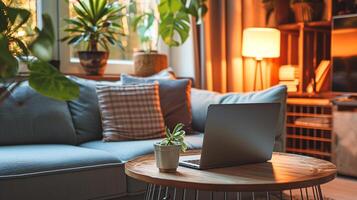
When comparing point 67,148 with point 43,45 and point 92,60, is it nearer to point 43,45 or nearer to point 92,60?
point 92,60

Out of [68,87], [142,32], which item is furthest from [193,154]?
[142,32]

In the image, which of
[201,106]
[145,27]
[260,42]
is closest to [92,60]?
[145,27]

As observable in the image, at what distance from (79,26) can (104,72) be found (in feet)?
1.44

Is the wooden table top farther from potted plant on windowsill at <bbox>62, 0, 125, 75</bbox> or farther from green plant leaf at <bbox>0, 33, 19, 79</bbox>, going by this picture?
potted plant on windowsill at <bbox>62, 0, 125, 75</bbox>

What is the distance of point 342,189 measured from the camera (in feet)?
9.97

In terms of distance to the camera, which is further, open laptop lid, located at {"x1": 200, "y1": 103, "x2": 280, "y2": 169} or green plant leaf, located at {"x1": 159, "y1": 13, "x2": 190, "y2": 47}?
green plant leaf, located at {"x1": 159, "y1": 13, "x2": 190, "y2": 47}

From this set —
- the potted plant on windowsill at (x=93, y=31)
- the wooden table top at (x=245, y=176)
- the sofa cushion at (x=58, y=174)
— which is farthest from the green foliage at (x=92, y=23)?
the wooden table top at (x=245, y=176)

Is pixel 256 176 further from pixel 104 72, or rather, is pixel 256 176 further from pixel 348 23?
pixel 348 23

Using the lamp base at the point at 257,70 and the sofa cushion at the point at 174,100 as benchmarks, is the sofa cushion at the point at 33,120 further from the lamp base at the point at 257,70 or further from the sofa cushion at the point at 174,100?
the lamp base at the point at 257,70

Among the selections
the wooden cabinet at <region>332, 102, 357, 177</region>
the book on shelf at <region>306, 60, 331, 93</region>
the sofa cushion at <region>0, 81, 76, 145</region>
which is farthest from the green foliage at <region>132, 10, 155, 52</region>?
the wooden cabinet at <region>332, 102, 357, 177</region>

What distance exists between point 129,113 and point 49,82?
183cm

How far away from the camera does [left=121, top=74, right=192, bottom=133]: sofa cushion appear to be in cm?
286

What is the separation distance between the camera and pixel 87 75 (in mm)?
3145

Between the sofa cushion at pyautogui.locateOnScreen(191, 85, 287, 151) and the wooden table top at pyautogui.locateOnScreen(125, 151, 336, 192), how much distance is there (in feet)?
2.79
